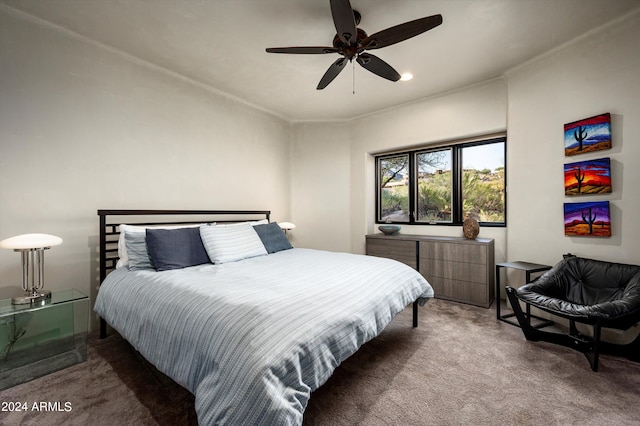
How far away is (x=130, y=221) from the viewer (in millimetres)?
2805

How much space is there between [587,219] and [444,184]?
67.5 inches

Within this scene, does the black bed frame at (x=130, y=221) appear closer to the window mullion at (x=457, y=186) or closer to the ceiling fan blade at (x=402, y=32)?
the window mullion at (x=457, y=186)

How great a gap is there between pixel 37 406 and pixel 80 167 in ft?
6.14

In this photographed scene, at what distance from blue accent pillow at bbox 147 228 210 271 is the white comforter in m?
0.14

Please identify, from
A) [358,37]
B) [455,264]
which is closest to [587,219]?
[455,264]

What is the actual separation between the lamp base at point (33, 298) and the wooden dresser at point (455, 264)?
11.9 feet

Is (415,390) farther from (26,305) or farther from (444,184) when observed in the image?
(444,184)

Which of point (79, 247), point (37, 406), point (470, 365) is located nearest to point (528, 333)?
point (470, 365)

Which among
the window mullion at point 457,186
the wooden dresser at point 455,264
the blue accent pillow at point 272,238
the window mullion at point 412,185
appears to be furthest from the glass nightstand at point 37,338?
the window mullion at point 457,186

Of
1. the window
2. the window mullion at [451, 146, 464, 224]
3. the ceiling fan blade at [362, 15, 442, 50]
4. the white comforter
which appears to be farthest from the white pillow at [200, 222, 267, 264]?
the window mullion at [451, 146, 464, 224]

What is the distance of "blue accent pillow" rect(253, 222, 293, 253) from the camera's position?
10.5 feet

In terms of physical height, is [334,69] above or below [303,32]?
below

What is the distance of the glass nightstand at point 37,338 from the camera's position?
6.05 feet

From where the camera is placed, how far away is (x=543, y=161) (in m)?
2.79
